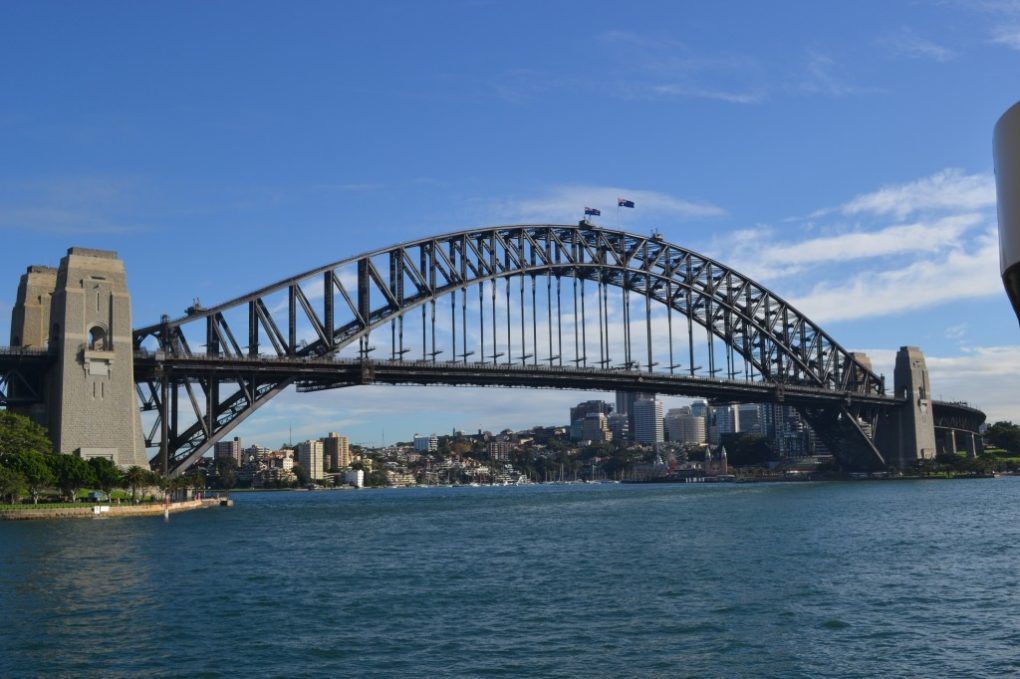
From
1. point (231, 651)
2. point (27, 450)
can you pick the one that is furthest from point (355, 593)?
point (27, 450)

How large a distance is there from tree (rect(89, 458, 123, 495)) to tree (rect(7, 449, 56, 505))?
2754 mm

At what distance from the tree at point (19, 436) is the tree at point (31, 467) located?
656 mm

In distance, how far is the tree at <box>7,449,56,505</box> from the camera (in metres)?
58.7

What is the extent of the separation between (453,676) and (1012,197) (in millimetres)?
16479

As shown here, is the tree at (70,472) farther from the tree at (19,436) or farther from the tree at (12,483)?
the tree at (12,483)

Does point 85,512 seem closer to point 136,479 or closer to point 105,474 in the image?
point 105,474

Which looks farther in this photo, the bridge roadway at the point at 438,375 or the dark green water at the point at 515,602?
the bridge roadway at the point at 438,375

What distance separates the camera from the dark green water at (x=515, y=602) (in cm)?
2109

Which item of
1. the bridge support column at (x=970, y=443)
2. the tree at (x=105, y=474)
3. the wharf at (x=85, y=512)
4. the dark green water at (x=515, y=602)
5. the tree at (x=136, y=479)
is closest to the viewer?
the dark green water at (x=515, y=602)

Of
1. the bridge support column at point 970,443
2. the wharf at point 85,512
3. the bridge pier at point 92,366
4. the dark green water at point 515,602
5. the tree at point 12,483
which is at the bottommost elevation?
the dark green water at point 515,602

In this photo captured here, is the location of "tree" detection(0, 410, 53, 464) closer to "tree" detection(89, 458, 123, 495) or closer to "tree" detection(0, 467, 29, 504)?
"tree" detection(0, 467, 29, 504)

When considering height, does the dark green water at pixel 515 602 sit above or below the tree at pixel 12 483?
below

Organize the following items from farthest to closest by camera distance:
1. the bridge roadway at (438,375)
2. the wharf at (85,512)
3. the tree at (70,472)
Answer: the bridge roadway at (438,375)
the tree at (70,472)
the wharf at (85,512)

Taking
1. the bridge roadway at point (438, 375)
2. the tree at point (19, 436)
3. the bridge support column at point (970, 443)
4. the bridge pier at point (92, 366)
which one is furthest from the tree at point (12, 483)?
the bridge support column at point (970, 443)
